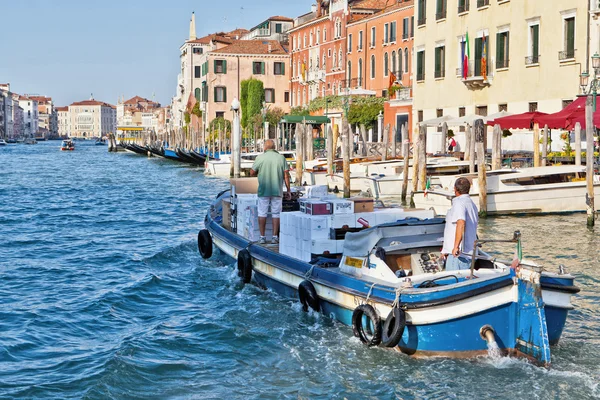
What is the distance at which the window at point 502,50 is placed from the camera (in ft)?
97.6

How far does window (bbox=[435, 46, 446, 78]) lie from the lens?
111 ft

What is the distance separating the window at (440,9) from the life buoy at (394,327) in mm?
26837

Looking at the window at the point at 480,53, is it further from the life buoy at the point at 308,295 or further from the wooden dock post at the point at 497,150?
the life buoy at the point at 308,295

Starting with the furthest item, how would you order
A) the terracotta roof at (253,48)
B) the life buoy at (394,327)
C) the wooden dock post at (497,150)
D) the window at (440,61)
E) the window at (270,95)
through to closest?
the terracotta roof at (253,48)
the window at (270,95)
the window at (440,61)
the wooden dock post at (497,150)
the life buoy at (394,327)

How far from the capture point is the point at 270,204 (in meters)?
12.3

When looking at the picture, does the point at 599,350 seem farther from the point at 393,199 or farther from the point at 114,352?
the point at 393,199

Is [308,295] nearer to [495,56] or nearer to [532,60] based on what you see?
[532,60]

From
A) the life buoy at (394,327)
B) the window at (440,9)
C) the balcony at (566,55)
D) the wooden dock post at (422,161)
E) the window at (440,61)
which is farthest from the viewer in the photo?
the window at (440,61)

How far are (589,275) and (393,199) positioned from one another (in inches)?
488

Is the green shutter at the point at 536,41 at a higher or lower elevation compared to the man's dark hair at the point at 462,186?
higher

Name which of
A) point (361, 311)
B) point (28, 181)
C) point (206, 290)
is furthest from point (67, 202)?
point (361, 311)

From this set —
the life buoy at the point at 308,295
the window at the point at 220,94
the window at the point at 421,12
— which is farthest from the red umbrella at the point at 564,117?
the window at the point at 220,94

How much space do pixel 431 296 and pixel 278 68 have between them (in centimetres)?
5775

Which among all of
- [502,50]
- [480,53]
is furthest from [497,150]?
[480,53]
